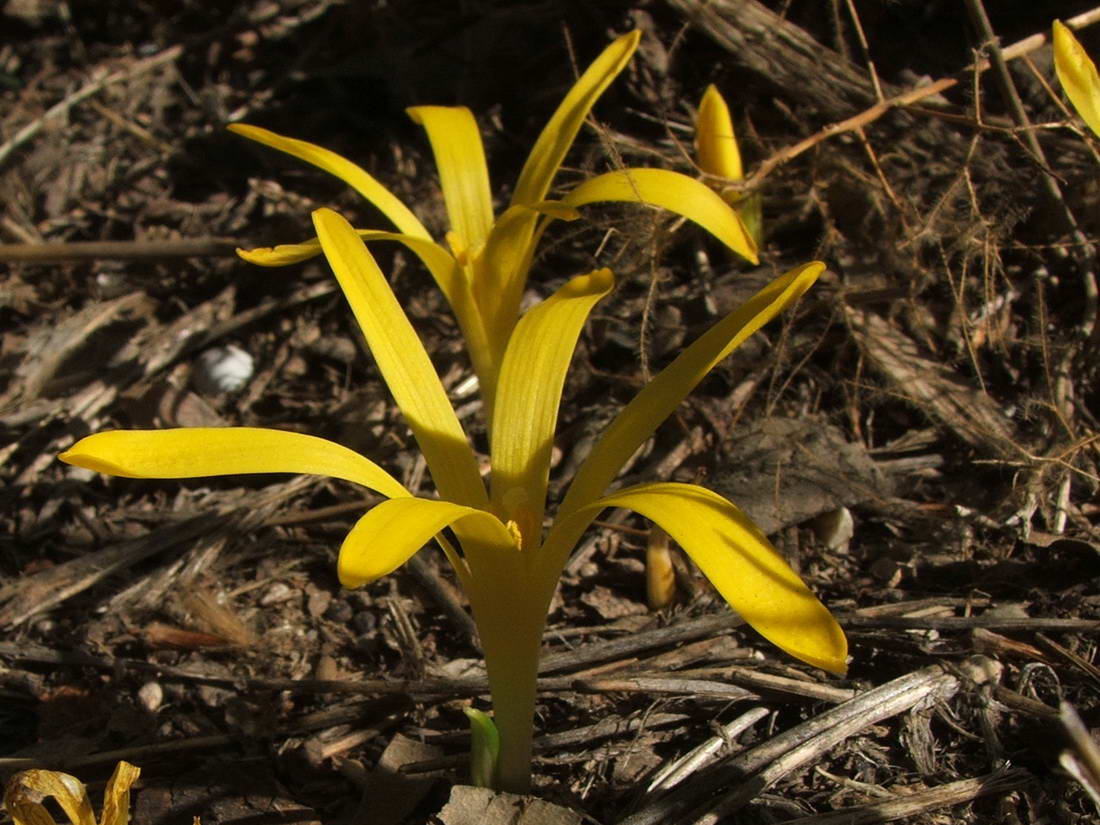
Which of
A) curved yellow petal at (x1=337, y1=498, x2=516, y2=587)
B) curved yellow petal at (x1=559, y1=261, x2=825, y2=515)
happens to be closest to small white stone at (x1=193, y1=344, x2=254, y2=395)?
curved yellow petal at (x1=559, y1=261, x2=825, y2=515)

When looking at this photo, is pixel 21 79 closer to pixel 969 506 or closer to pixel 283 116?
pixel 283 116

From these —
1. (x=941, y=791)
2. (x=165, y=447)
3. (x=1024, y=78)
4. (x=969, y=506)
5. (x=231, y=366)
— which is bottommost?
(x=941, y=791)

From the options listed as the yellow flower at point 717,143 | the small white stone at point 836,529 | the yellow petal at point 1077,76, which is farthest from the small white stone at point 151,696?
the yellow petal at point 1077,76

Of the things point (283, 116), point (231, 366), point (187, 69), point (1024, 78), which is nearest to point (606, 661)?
point (231, 366)

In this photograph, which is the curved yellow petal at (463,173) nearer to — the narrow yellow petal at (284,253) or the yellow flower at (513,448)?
the yellow flower at (513,448)

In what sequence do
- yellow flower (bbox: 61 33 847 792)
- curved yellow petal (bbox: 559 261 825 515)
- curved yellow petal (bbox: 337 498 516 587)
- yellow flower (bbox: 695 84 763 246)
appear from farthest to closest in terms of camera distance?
yellow flower (bbox: 695 84 763 246)
curved yellow petal (bbox: 559 261 825 515)
yellow flower (bbox: 61 33 847 792)
curved yellow petal (bbox: 337 498 516 587)

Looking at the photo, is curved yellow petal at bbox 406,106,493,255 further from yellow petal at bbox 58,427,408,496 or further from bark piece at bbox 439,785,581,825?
bark piece at bbox 439,785,581,825

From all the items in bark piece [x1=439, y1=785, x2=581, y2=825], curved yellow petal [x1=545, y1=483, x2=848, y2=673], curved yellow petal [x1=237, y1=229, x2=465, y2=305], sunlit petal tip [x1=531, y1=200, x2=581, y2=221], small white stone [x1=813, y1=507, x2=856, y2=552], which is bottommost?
bark piece [x1=439, y1=785, x2=581, y2=825]
